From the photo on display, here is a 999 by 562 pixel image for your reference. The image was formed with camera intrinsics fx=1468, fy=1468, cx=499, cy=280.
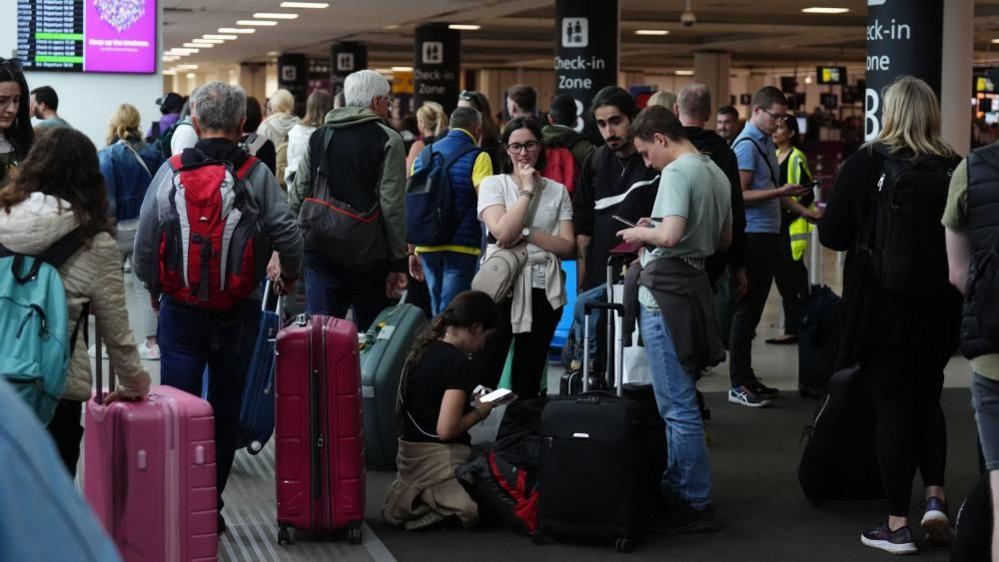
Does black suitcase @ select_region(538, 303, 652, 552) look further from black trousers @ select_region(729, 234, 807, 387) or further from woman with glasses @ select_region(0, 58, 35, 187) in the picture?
black trousers @ select_region(729, 234, 807, 387)

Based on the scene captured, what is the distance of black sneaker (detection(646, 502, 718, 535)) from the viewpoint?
208 inches

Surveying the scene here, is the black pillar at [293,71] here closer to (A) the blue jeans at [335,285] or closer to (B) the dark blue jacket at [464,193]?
(B) the dark blue jacket at [464,193]

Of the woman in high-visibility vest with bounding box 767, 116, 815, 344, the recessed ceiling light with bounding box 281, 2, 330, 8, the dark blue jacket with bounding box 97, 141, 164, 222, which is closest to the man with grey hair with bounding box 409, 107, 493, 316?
the woman in high-visibility vest with bounding box 767, 116, 815, 344

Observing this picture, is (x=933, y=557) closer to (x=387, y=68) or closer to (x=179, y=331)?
(x=179, y=331)

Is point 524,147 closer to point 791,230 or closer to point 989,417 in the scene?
point 989,417

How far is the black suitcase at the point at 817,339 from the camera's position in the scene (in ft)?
26.1

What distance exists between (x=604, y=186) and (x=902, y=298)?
1889 millimetres

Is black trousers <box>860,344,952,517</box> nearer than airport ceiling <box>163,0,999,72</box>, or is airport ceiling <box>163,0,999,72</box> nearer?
black trousers <box>860,344,952,517</box>

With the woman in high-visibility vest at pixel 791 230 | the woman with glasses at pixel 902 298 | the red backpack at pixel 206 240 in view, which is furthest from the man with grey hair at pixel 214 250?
the woman in high-visibility vest at pixel 791 230

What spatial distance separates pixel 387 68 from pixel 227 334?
140 feet

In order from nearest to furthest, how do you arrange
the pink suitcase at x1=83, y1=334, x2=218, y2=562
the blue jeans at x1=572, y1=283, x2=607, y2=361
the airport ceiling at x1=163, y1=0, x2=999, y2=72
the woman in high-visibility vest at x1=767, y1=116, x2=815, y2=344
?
1. the pink suitcase at x1=83, y1=334, x2=218, y2=562
2. the blue jeans at x1=572, y1=283, x2=607, y2=361
3. the woman in high-visibility vest at x1=767, y1=116, x2=815, y2=344
4. the airport ceiling at x1=163, y1=0, x2=999, y2=72

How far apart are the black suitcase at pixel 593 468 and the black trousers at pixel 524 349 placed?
124 centimetres

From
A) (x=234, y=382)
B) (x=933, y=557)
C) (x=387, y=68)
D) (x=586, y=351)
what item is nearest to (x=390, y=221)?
(x=586, y=351)

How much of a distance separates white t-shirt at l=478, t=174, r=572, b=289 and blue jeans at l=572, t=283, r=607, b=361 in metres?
0.21
